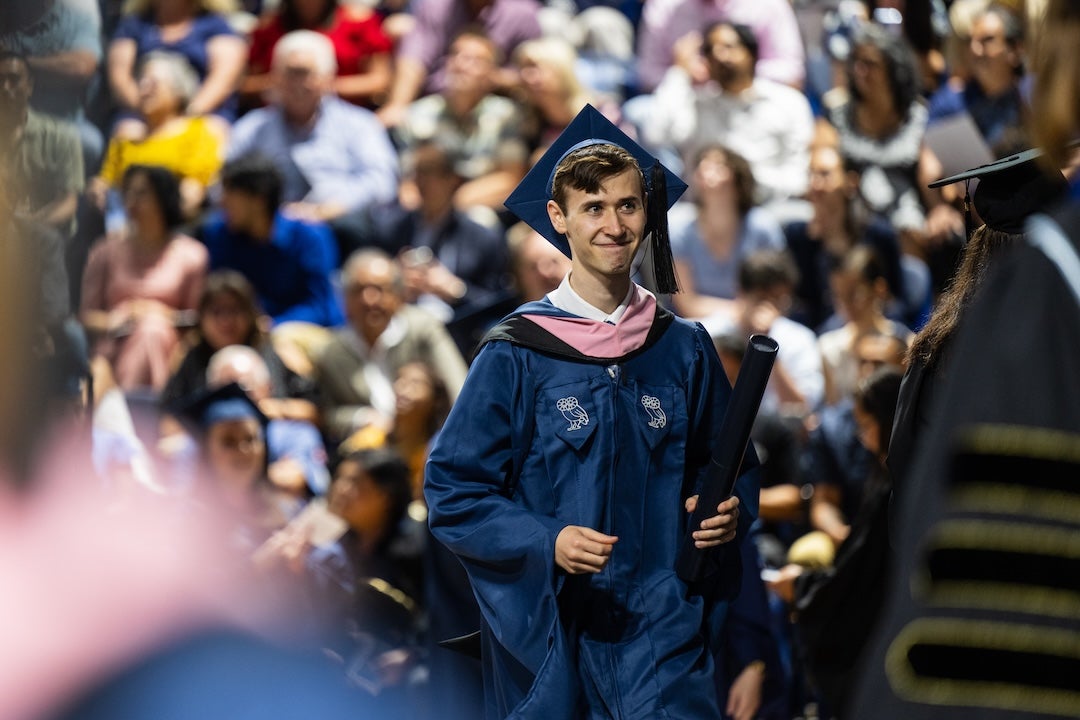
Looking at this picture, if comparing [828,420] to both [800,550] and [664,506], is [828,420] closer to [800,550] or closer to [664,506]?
[800,550]

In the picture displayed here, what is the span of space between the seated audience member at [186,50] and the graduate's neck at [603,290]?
22.0 feet

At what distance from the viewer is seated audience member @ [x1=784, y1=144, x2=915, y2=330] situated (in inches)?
324

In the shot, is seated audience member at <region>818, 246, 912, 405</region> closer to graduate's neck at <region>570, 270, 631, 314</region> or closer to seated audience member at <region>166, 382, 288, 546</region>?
seated audience member at <region>166, 382, 288, 546</region>

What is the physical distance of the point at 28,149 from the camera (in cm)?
489

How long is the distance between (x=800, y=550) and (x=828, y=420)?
0.55 meters

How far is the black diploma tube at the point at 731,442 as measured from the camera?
3752mm

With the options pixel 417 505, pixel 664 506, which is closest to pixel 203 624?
pixel 417 505

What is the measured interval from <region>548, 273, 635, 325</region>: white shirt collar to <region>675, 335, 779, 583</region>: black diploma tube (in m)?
0.35

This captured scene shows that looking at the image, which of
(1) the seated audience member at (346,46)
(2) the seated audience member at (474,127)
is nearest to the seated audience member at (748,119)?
(2) the seated audience member at (474,127)

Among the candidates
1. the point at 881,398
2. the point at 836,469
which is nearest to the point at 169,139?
the point at 836,469

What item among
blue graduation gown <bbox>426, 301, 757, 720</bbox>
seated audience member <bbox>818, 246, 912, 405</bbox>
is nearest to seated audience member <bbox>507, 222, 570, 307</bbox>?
seated audience member <bbox>818, 246, 912, 405</bbox>

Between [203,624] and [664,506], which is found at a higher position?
[664,506]

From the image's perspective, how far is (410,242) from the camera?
927 centimetres

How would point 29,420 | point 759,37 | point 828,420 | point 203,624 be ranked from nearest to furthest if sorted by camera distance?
point 29,420 → point 203,624 → point 828,420 → point 759,37
